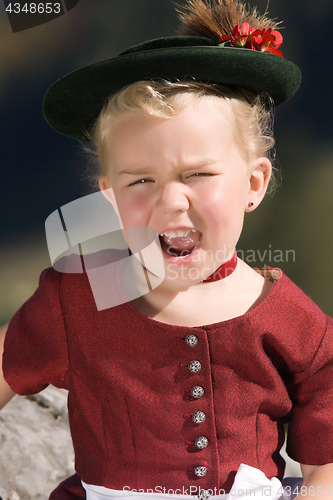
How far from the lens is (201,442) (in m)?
0.96

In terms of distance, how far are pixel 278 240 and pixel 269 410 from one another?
0.87 metres

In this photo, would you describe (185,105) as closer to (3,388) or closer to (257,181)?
(257,181)

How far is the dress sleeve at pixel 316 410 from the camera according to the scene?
98 cm

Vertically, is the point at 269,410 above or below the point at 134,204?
below

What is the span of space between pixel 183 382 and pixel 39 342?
0.30m

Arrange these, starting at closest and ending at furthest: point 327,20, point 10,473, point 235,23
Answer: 1. point 235,23
2. point 10,473
3. point 327,20

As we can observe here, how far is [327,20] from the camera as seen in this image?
5.37 feet

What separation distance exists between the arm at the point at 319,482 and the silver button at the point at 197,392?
0.84ft

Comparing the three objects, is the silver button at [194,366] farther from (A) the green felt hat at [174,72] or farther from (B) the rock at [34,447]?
(B) the rock at [34,447]

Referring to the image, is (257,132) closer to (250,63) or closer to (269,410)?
(250,63)

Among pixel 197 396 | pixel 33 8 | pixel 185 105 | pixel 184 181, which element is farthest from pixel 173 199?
pixel 33 8

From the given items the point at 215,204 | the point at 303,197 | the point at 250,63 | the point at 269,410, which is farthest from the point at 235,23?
the point at 303,197

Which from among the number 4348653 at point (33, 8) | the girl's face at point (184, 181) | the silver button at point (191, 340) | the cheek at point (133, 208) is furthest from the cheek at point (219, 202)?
the number 4348653 at point (33, 8)

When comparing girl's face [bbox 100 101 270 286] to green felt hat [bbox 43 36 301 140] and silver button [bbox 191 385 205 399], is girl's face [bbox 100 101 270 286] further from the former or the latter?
silver button [bbox 191 385 205 399]
